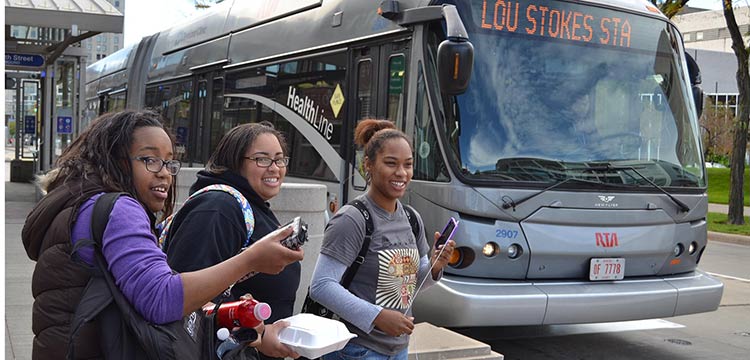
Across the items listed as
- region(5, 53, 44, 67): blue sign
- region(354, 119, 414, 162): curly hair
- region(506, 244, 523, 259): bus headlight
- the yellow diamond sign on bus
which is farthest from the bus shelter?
region(354, 119, 414, 162): curly hair

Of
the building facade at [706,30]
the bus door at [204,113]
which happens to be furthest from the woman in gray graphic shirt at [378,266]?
the building facade at [706,30]

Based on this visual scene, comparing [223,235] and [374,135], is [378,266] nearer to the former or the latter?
[374,135]

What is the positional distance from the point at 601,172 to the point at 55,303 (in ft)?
16.9

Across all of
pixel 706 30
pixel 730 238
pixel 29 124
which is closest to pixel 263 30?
pixel 730 238

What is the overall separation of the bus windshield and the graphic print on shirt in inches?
113

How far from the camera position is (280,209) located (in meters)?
6.28

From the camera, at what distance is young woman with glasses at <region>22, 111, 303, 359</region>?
220 centimetres

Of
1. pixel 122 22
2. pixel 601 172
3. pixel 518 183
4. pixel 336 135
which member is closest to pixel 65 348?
pixel 518 183

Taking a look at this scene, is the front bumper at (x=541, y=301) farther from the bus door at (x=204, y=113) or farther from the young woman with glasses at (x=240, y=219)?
the bus door at (x=204, y=113)

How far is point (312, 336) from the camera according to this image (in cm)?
266

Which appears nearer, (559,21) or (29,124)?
(559,21)

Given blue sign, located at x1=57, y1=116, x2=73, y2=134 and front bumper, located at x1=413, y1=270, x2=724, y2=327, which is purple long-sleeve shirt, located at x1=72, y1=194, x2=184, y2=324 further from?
blue sign, located at x1=57, y1=116, x2=73, y2=134

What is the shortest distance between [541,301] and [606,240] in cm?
80

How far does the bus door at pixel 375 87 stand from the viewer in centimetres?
691
